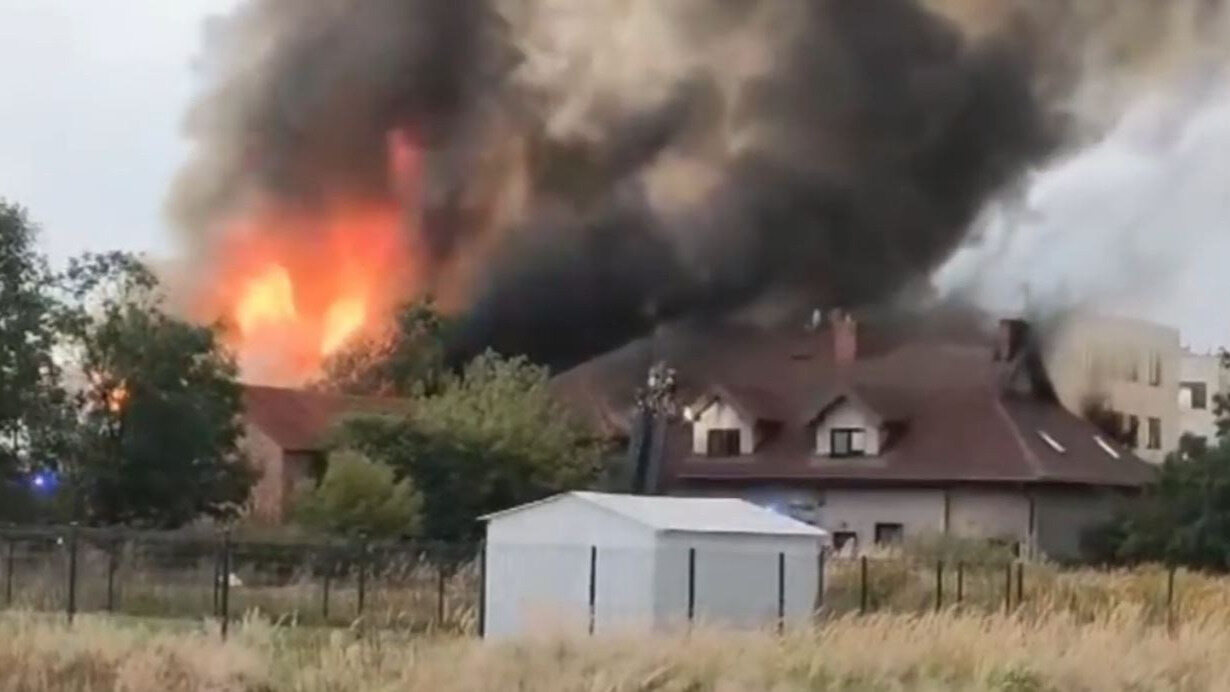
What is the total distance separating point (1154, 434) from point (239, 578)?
43763mm

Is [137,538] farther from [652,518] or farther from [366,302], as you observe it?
[366,302]

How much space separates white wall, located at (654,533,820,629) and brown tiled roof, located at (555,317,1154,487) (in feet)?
84.4

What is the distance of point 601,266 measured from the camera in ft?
242

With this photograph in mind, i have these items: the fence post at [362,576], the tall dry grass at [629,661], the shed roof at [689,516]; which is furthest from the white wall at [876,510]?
the tall dry grass at [629,661]

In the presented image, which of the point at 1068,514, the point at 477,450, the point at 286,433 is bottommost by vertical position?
the point at 1068,514

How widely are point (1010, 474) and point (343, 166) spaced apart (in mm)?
23859

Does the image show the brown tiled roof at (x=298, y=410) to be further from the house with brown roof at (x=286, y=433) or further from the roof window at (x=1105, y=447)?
the roof window at (x=1105, y=447)

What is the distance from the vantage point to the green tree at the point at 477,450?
51062mm

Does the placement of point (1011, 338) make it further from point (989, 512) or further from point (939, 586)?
point (939, 586)

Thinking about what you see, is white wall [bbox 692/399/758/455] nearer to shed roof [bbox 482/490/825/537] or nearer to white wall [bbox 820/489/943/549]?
white wall [bbox 820/489/943/549]

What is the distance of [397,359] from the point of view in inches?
2901

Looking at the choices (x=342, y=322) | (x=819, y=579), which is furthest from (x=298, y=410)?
(x=819, y=579)

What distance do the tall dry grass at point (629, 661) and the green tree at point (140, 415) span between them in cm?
2659

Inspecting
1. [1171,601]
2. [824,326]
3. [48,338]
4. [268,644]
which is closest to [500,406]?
[48,338]
